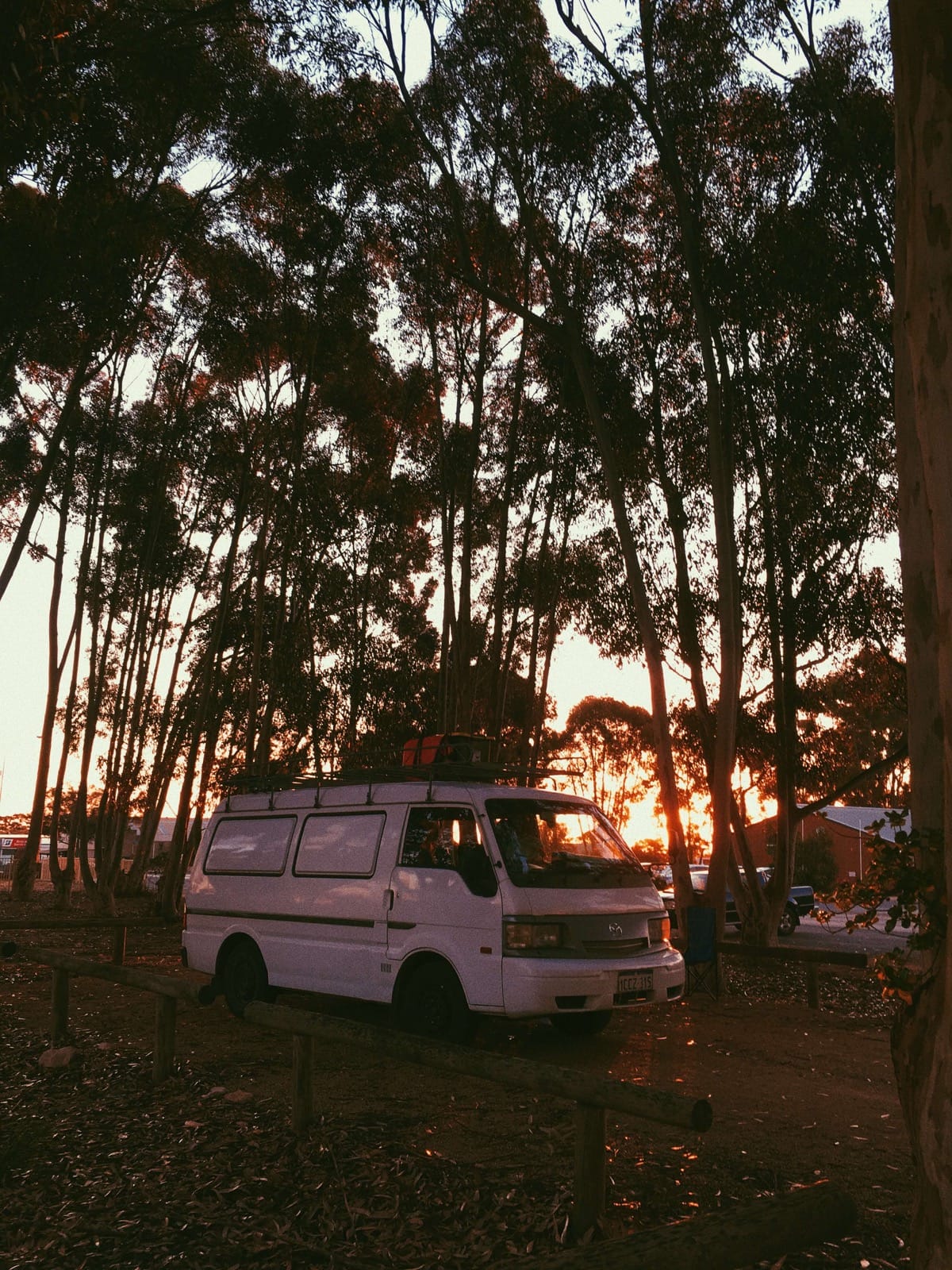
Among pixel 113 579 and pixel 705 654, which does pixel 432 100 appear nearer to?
pixel 705 654

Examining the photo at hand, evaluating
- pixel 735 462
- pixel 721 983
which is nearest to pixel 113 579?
pixel 735 462

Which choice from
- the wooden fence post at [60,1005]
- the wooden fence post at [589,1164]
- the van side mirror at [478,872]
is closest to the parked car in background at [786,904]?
the van side mirror at [478,872]

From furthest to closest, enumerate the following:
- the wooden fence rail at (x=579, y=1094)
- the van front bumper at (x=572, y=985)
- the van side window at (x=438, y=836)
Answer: the van side window at (x=438, y=836) < the van front bumper at (x=572, y=985) < the wooden fence rail at (x=579, y=1094)

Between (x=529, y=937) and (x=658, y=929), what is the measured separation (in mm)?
1484

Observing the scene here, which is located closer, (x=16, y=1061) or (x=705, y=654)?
(x=16, y=1061)

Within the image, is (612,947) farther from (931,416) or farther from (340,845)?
(931,416)

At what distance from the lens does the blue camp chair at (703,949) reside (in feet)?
38.4

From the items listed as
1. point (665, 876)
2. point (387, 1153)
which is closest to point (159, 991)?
point (387, 1153)

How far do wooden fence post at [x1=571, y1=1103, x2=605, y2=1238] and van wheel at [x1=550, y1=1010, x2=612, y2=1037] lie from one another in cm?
Answer: 451

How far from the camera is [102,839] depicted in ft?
80.4

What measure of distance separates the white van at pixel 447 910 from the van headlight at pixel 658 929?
17 mm

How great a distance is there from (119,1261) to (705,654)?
48.1 ft

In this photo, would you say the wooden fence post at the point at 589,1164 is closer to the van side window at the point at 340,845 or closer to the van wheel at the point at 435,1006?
the van wheel at the point at 435,1006

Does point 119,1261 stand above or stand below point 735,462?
below
